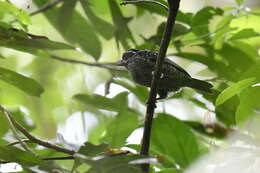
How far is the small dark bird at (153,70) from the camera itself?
3084mm

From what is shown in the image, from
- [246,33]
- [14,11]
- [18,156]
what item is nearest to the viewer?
[18,156]

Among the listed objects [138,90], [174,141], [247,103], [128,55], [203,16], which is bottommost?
[174,141]

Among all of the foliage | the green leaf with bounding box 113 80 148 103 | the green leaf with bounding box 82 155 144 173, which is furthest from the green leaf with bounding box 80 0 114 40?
the green leaf with bounding box 82 155 144 173

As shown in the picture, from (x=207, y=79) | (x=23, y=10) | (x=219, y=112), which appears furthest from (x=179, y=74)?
(x=23, y=10)

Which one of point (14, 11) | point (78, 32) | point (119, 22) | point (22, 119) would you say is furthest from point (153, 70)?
point (14, 11)

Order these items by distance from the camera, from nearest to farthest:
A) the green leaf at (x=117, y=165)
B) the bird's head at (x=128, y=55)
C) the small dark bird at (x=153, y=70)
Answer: the green leaf at (x=117, y=165) → the small dark bird at (x=153, y=70) → the bird's head at (x=128, y=55)

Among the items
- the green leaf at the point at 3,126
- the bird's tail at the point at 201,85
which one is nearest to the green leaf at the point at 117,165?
the green leaf at the point at 3,126

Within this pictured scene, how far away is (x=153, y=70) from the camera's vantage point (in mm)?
3070

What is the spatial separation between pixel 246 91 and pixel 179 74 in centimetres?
98

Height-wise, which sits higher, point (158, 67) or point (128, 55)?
point (128, 55)

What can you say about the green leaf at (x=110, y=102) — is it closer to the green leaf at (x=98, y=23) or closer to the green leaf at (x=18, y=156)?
the green leaf at (x=98, y=23)

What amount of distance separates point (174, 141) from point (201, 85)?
44 centimetres

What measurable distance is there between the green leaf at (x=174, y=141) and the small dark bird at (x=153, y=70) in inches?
11.8

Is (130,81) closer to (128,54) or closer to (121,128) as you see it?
(128,54)
